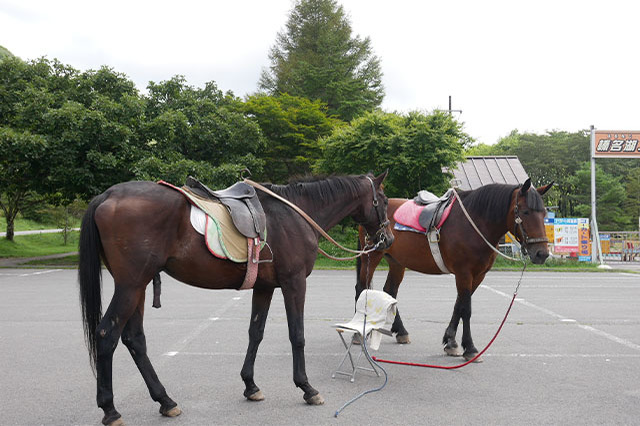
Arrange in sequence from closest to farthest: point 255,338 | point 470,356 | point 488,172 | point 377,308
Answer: point 255,338, point 377,308, point 470,356, point 488,172

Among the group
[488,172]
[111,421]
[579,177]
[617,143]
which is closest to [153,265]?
[111,421]

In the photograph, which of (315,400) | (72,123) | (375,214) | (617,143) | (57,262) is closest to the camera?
(315,400)

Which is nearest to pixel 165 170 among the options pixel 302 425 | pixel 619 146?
pixel 302 425

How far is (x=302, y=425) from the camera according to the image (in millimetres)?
3730

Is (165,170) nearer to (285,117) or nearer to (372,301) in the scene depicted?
(285,117)

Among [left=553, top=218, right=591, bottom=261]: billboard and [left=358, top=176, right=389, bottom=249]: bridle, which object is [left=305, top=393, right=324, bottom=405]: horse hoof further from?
[left=553, top=218, right=591, bottom=261]: billboard

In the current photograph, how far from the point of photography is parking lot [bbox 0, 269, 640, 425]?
4.00 metres

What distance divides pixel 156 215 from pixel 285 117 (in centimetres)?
2099

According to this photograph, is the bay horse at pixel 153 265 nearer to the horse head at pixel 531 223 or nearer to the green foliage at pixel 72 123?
the horse head at pixel 531 223

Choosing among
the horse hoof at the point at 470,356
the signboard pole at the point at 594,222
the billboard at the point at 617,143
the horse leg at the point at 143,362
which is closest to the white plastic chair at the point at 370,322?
the horse hoof at the point at 470,356

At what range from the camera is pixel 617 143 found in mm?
20500

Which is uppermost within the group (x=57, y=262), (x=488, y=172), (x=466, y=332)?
(x=488, y=172)

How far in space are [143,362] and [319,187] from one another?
229cm

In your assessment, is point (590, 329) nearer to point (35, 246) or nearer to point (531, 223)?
point (531, 223)
